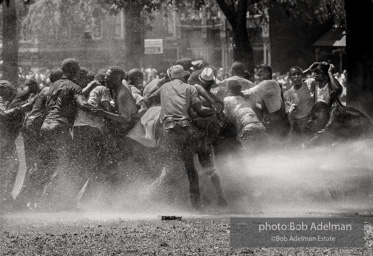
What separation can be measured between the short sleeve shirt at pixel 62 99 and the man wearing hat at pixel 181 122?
1.16 metres

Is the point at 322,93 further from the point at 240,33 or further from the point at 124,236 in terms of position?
the point at 240,33

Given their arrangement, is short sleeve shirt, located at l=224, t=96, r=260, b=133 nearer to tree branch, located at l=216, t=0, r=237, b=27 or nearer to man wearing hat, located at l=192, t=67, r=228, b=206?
man wearing hat, located at l=192, t=67, r=228, b=206

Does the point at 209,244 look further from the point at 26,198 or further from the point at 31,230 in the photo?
the point at 26,198

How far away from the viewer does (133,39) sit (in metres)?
23.9

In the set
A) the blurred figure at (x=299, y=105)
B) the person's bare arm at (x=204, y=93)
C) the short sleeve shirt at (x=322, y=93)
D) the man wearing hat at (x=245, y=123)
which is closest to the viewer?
the person's bare arm at (x=204, y=93)

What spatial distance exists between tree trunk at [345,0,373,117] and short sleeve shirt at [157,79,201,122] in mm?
5229

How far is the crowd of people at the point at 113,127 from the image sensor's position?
33.2ft

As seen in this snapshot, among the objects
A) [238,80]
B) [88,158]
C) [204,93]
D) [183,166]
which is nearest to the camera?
[204,93]

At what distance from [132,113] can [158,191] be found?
120 cm

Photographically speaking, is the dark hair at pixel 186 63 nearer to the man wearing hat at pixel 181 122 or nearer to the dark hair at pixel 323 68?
the man wearing hat at pixel 181 122

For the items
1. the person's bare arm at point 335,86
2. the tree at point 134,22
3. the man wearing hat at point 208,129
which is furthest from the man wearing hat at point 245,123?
the tree at point 134,22

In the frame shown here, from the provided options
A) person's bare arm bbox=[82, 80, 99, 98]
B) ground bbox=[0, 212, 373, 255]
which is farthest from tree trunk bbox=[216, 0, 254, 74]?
ground bbox=[0, 212, 373, 255]

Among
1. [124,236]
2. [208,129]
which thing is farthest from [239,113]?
[124,236]

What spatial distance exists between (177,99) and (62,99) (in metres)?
1.52
